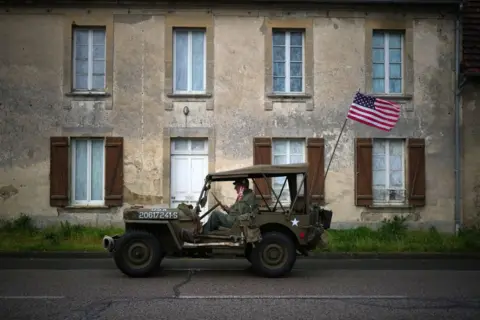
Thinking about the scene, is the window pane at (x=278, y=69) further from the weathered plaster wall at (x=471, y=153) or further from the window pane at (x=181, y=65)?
the weathered plaster wall at (x=471, y=153)

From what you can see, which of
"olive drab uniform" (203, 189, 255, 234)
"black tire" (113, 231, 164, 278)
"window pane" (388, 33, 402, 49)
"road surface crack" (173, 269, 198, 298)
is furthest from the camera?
"window pane" (388, 33, 402, 49)

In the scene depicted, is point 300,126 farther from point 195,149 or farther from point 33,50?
point 33,50

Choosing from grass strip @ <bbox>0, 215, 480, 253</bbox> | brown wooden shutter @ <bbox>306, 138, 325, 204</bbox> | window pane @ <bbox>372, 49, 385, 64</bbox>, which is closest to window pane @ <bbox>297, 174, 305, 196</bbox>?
grass strip @ <bbox>0, 215, 480, 253</bbox>

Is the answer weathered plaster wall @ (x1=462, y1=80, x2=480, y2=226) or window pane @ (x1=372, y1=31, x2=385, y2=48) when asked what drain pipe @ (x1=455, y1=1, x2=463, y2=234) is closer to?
weathered plaster wall @ (x1=462, y1=80, x2=480, y2=226)

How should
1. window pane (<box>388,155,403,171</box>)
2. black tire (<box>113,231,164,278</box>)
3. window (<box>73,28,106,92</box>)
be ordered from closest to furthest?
black tire (<box>113,231,164,278</box>) → window (<box>73,28,106,92</box>) → window pane (<box>388,155,403,171</box>)

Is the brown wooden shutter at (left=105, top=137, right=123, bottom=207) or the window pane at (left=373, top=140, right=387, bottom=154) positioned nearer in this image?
the brown wooden shutter at (left=105, top=137, right=123, bottom=207)

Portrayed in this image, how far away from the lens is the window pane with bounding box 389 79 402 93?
16.5m

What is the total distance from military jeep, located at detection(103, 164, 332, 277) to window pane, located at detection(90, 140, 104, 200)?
6517mm

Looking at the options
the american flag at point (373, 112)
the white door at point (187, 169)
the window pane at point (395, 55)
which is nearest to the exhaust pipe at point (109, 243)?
the white door at point (187, 169)

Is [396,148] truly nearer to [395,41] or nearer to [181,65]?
[395,41]

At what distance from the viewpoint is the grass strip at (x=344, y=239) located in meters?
13.4

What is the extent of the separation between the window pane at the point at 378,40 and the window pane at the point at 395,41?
0.21m

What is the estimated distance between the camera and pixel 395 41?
16594mm

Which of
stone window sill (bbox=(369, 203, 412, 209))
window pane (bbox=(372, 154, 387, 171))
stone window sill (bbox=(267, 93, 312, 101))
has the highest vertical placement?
stone window sill (bbox=(267, 93, 312, 101))
